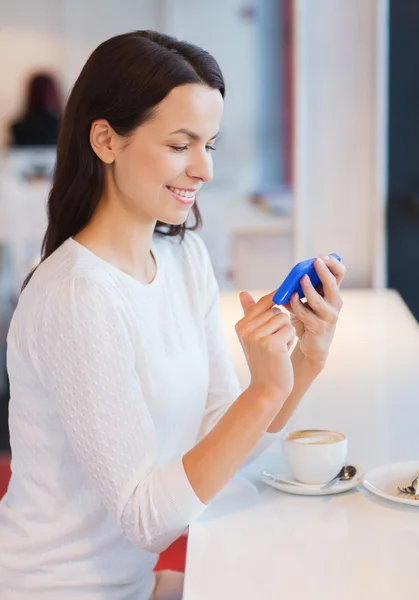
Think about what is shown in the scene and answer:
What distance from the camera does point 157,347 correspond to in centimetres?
120

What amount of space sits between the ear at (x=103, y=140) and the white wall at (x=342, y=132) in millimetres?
1346

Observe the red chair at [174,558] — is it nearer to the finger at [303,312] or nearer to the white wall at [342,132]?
the finger at [303,312]

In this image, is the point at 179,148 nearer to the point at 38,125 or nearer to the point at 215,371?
the point at 215,371

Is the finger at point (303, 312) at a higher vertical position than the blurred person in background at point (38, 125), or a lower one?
higher

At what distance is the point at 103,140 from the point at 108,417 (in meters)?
0.37

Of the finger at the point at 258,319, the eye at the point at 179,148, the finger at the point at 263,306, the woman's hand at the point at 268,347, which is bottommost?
the woman's hand at the point at 268,347

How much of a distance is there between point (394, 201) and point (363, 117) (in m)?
0.29

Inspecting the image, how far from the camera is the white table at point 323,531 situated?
86 cm


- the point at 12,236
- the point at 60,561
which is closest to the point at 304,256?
the point at 60,561

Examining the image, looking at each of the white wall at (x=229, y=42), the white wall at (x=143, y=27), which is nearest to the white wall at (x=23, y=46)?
the white wall at (x=143, y=27)

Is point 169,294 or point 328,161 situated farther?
point 328,161

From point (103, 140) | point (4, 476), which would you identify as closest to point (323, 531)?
point (103, 140)

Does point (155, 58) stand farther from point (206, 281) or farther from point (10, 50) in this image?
point (10, 50)

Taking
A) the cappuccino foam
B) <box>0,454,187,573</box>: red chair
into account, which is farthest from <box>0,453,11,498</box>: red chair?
the cappuccino foam
